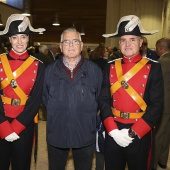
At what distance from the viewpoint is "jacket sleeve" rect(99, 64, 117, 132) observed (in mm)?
2154

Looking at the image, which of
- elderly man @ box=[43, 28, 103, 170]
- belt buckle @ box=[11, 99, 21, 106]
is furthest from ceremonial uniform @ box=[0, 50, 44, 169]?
elderly man @ box=[43, 28, 103, 170]

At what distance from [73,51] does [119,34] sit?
15.0 inches

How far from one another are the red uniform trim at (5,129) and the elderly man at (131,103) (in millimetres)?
728

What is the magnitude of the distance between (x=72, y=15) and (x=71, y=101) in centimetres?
1102

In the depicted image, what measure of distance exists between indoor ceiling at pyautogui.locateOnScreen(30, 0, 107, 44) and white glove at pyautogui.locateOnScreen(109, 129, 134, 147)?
9096 mm

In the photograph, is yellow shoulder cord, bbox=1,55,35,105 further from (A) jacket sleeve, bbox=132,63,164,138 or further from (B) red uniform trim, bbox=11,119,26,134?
(A) jacket sleeve, bbox=132,63,164,138

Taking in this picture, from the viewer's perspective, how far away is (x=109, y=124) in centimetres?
215

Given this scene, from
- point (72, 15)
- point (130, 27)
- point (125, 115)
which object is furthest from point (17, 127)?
point (72, 15)

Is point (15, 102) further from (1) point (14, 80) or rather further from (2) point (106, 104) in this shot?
(2) point (106, 104)

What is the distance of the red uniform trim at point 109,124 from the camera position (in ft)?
6.99

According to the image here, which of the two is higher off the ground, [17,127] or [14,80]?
[14,80]

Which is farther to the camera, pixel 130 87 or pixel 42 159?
pixel 42 159

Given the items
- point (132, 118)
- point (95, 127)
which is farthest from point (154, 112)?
point (95, 127)

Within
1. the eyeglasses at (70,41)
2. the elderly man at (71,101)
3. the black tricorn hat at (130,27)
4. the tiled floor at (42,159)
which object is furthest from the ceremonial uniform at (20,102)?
the tiled floor at (42,159)
